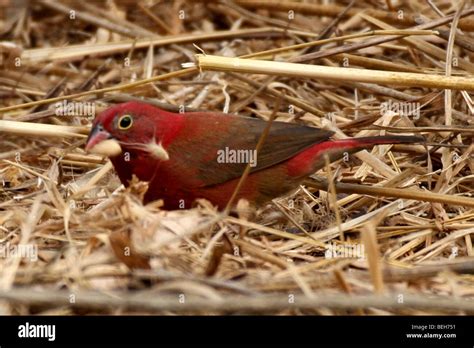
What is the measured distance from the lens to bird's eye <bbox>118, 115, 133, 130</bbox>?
4.38m

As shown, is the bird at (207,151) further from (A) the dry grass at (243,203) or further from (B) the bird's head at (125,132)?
(A) the dry grass at (243,203)

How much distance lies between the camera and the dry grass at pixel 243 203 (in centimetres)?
363

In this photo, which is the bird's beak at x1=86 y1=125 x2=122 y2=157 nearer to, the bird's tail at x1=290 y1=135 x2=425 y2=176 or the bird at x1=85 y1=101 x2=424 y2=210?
the bird at x1=85 y1=101 x2=424 y2=210

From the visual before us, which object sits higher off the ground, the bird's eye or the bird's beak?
the bird's eye

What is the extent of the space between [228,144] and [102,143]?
2.11 feet

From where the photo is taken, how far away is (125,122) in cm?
440

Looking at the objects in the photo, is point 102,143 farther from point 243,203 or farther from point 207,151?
point 243,203

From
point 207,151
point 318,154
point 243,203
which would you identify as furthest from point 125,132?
point 318,154

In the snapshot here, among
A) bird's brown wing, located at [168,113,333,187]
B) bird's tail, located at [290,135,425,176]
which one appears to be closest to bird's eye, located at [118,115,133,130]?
bird's brown wing, located at [168,113,333,187]

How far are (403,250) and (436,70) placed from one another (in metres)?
1.61

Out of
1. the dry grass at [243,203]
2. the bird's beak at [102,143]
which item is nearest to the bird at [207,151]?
the bird's beak at [102,143]

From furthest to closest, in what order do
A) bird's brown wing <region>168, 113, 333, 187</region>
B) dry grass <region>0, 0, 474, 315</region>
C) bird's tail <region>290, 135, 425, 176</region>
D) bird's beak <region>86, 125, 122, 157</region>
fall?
bird's tail <region>290, 135, 425, 176</region> → bird's brown wing <region>168, 113, 333, 187</region> → bird's beak <region>86, 125, 122, 157</region> → dry grass <region>0, 0, 474, 315</region>
